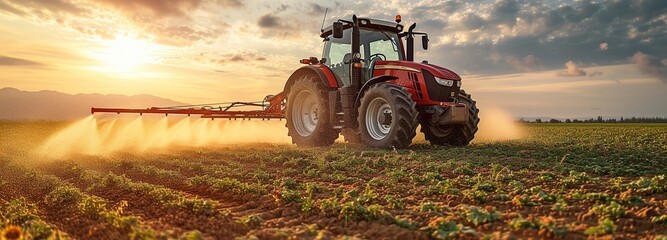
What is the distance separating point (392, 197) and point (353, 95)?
7288 mm

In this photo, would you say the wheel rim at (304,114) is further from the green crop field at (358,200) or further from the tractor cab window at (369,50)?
the green crop field at (358,200)

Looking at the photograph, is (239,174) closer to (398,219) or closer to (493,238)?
(398,219)

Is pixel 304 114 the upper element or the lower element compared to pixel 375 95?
lower

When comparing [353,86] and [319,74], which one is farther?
[319,74]

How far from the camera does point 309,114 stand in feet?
53.1

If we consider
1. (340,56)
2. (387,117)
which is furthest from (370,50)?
(387,117)

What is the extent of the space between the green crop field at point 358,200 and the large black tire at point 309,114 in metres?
3.14

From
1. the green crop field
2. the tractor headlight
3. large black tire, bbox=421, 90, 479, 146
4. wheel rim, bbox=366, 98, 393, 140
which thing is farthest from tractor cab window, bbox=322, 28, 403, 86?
the green crop field

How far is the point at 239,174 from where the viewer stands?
970 cm

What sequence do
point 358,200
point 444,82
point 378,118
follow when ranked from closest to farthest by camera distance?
point 358,200
point 444,82
point 378,118

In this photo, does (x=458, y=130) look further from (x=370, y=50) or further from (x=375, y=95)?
(x=370, y=50)

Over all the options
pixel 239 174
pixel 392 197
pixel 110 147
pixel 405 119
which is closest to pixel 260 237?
pixel 392 197

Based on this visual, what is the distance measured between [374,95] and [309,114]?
3.72 meters

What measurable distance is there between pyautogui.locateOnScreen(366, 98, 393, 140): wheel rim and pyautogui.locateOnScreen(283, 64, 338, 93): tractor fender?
156cm
